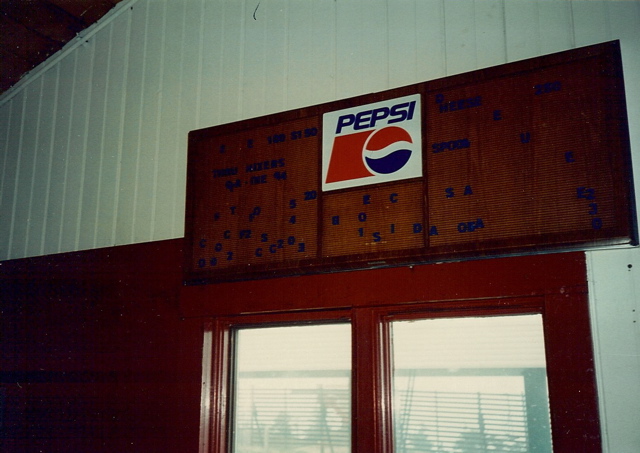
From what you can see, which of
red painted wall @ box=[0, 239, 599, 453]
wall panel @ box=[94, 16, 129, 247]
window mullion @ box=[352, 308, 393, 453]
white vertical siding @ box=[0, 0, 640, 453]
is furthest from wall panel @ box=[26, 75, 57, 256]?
window mullion @ box=[352, 308, 393, 453]

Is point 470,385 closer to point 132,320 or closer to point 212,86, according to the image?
point 132,320

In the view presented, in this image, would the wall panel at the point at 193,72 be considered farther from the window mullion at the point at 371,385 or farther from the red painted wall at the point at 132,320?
the window mullion at the point at 371,385

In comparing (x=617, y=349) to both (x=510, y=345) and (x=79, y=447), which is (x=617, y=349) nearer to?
(x=510, y=345)

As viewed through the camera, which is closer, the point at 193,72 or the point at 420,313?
the point at 420,313

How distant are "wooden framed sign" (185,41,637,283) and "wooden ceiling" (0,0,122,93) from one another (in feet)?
4.64

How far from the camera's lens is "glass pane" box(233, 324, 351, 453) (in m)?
2.83

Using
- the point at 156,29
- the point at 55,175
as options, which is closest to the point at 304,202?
the point at 156,29

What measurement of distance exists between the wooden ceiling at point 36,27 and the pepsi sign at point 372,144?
1942 millimetres

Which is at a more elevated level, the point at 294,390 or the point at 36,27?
the point at 36,27

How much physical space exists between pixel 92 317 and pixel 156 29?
5.51ft

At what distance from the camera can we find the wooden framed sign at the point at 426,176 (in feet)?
7.64

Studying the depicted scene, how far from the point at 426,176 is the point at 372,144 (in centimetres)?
30

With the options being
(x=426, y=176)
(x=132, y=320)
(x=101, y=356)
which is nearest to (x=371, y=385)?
(x=426, y=176)

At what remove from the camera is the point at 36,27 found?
3.88 m
